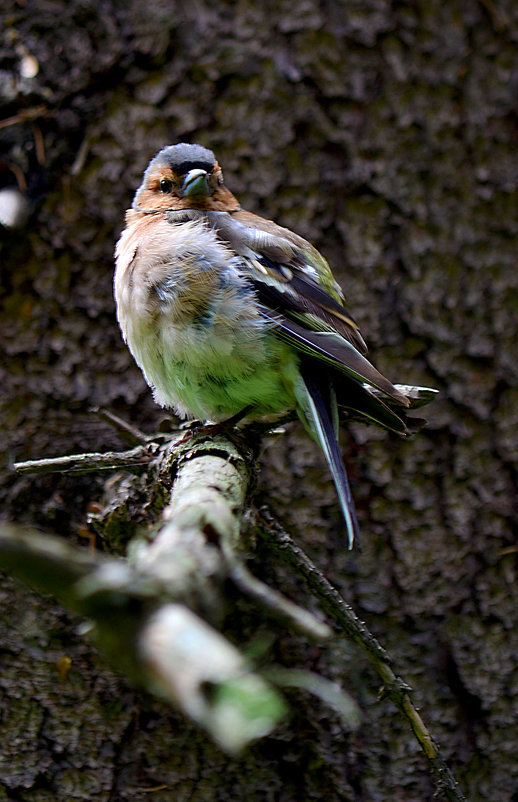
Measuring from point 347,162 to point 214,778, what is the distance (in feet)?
8.77

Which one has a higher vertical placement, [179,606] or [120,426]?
[179,606]

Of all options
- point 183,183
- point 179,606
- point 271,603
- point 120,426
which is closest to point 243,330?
point 120,426

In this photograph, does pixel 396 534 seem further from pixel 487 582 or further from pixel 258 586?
pixel 258 586

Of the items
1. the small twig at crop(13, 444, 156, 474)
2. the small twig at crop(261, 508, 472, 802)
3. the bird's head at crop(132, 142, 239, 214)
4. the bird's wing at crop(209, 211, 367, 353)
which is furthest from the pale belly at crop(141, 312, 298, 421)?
the bird's head at crop(132, 142, 239, 214)

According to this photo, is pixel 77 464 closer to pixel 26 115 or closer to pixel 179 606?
pixel 179 606

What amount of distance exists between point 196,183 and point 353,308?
0.89 metres

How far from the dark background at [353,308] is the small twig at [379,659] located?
0.89 metres

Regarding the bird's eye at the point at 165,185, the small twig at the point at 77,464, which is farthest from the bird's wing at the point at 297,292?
the small twig at the point at 77,464

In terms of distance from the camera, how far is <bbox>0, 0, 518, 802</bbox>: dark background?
9.09 feet

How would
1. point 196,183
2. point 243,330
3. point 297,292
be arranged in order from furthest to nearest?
point 196,183, point 297,292, point 243,330

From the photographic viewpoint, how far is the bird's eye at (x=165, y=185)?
124 inches

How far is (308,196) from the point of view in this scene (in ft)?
11.0

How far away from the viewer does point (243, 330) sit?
2.57 meters

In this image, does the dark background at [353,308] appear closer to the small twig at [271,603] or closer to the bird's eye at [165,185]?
the bird's eye at [165,185]
